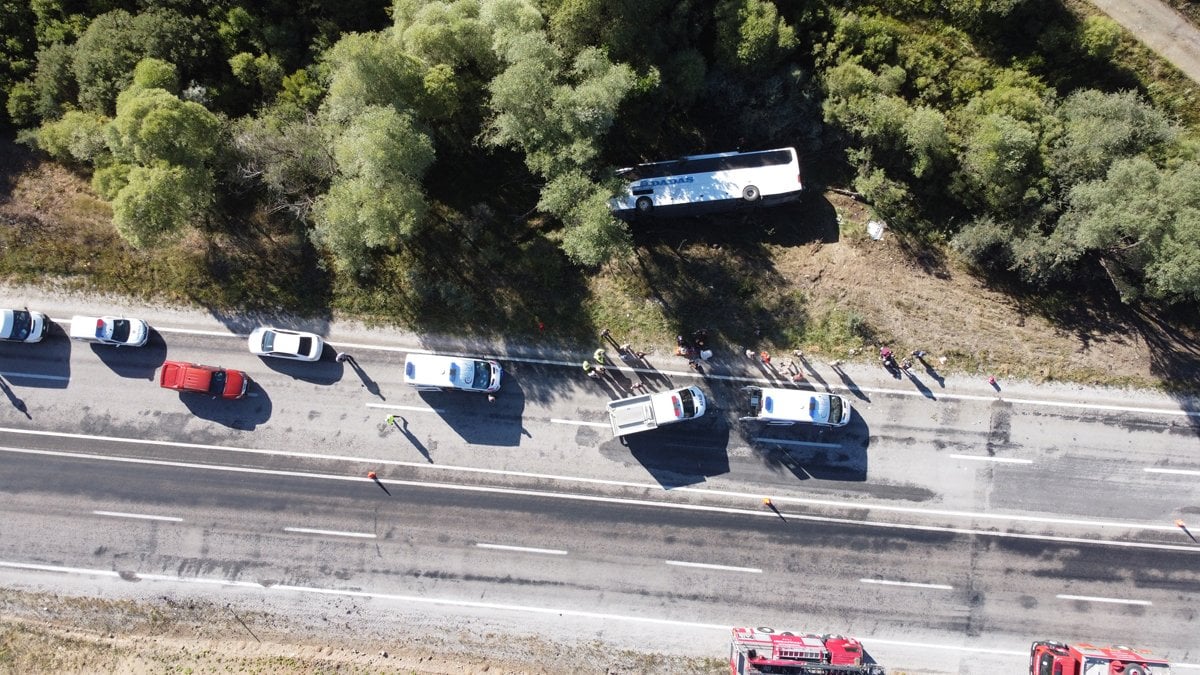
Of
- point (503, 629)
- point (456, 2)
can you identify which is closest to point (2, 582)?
point (503, 629)

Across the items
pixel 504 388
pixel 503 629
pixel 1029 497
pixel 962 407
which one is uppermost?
pixel 962 407

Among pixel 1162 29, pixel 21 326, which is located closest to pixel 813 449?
pixel 1162 29

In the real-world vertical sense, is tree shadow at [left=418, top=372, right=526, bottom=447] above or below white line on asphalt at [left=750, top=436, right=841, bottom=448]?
below

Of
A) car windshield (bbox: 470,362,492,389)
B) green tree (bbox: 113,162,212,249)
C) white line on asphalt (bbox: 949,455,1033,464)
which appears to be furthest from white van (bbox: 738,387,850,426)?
green tree (bbox: 113,162,212,249)

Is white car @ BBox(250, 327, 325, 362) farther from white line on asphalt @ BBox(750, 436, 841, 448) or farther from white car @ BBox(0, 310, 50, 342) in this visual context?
white line on asphalt @ BBox(750, 436, 841, 448)

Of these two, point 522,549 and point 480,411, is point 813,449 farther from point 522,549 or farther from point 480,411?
point 480,411

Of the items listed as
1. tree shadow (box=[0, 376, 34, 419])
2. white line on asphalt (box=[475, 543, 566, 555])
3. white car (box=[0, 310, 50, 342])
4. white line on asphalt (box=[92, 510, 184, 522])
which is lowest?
white line on asphalt (box=[92, 510, 184, 522])

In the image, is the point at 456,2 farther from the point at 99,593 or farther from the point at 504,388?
the point at 99,593
